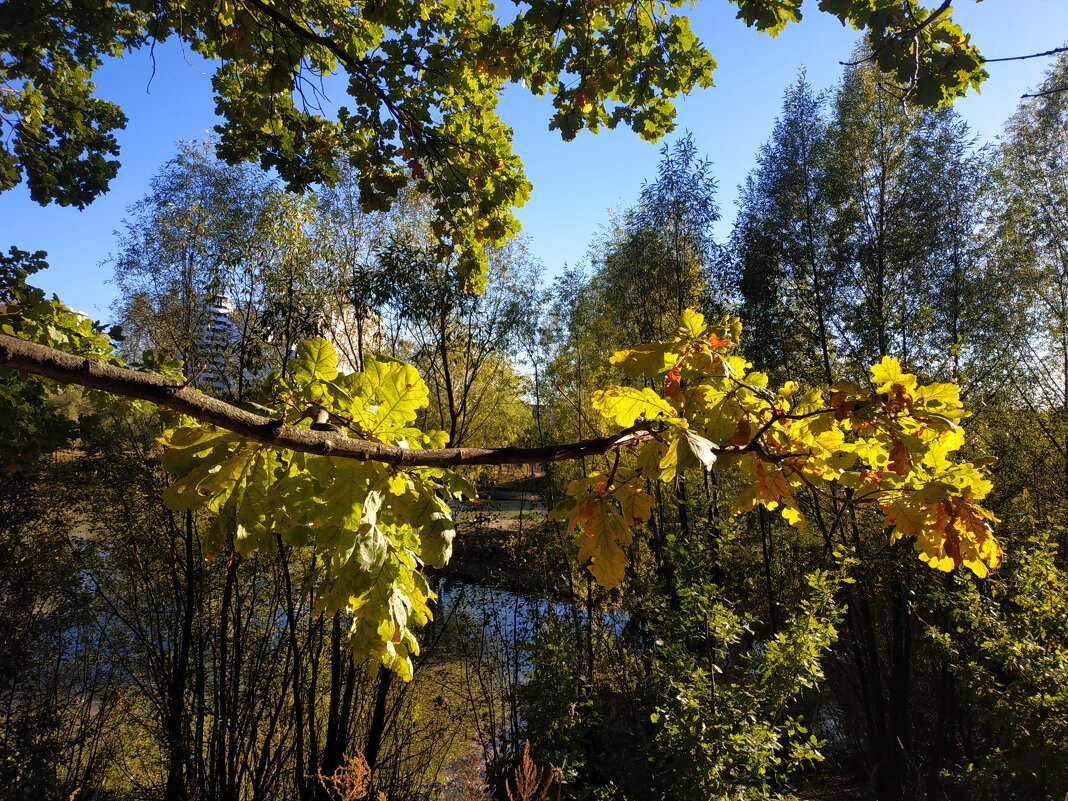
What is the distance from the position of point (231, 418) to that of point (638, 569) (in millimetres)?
6064

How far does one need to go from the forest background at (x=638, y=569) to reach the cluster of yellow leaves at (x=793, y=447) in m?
2.23

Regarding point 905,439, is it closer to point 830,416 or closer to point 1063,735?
point 830,416

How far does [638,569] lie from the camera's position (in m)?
6.00

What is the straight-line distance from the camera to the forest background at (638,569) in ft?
9.60

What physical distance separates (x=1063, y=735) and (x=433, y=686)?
227 inches

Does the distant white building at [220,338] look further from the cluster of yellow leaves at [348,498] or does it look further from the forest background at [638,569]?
the cluster of yellow leaves at [348,498]

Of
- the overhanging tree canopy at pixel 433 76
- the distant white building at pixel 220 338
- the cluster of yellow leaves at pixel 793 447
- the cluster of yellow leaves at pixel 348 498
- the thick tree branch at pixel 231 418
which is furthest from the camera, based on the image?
the distant white building at pixel 220 338

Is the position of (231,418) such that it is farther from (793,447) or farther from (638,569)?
(638,569)

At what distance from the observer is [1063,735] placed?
8.36ft

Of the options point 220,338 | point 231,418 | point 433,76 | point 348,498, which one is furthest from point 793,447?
point 220,338

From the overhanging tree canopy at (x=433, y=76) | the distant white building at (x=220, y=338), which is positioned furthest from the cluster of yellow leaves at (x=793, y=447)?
the distant white building at (x=220, y=338)

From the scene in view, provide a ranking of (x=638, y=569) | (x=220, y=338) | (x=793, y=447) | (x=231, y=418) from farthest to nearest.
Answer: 1. (x=638, y=569)
2. (x=220, y=338)
3. (x=793, y=447)
4. (x=231, y=418)

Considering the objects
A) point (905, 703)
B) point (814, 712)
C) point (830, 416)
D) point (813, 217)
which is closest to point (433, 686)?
point (814, 712)

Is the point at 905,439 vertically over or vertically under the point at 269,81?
under
